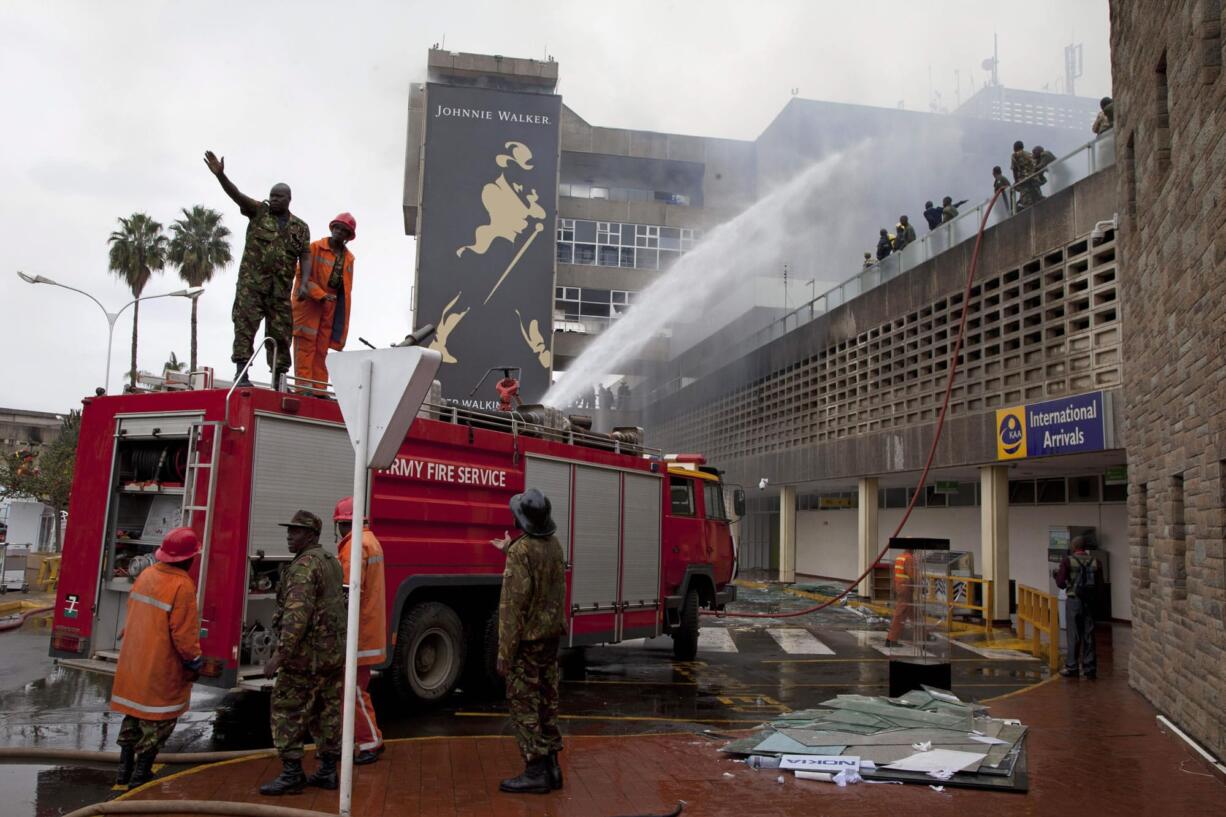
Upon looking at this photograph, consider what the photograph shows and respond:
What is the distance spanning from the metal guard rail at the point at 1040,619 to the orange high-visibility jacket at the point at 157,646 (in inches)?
396

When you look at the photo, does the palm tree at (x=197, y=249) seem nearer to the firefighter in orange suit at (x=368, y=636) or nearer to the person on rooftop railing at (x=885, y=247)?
the person on rooftop railing at (x=885, y=247)

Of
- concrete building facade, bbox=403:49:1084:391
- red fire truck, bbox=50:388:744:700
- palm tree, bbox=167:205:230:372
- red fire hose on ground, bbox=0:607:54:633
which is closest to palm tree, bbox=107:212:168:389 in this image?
palm tree, bbox=167:205:230:372

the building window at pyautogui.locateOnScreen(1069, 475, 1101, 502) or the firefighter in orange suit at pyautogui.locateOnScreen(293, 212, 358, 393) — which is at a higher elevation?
the firefighter in orange suit at pyautogui.locateOnScreen(293, 212, 358, 393)

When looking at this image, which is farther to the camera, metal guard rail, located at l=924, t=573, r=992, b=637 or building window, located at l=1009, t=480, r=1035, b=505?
building window, located at l=1009, t=480, r=1035, b=505

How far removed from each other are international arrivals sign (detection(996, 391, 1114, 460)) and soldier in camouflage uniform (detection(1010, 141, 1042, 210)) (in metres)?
3.51

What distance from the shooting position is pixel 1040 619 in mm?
12711

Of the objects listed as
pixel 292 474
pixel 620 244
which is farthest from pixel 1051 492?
pixel 620 244

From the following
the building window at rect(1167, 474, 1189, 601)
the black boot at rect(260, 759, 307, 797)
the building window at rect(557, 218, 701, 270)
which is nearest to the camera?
the black boot at rect(260, 759, 307, 797)

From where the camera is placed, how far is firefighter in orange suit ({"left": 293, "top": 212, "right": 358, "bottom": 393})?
8055 millimetres

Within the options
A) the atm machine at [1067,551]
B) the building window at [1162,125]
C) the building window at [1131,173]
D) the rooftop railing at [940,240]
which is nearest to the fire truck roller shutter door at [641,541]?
the building window at [1131,173]

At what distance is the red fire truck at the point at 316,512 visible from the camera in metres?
6.44

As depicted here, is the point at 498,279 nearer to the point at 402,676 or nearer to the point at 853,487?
the point at 853,487

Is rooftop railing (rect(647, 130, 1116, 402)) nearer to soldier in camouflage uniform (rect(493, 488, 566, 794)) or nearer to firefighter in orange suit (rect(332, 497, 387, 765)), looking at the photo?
soldier in camouflage uniform (rect(493, 488, 566, 794))

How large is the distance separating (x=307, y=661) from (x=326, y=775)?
0.68 meters
